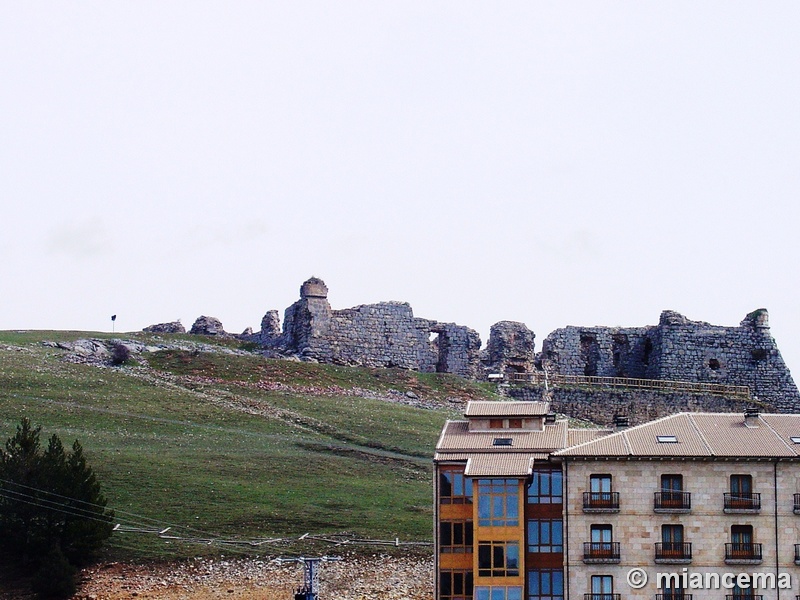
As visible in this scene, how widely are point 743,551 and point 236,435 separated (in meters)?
30.9

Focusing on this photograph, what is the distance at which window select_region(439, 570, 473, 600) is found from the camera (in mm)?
50531

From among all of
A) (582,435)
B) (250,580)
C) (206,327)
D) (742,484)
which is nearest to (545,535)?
(582,435)

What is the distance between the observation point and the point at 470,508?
5125 centimetres

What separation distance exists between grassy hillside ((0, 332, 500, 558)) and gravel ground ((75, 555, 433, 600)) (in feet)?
4.97

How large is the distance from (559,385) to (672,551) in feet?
154

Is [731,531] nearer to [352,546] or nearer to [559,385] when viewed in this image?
[352,546]

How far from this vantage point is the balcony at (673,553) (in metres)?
49.8

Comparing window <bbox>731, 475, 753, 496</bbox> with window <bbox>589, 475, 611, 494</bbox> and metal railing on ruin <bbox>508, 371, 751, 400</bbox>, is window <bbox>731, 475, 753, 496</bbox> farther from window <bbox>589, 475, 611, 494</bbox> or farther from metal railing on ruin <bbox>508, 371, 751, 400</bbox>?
metal railing on ruin <bbox>508, 371, 751, 400</bbox>

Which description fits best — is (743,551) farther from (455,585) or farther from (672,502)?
(455,585)

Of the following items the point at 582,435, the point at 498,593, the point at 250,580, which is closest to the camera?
the point at 498,593

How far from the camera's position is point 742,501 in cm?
5028

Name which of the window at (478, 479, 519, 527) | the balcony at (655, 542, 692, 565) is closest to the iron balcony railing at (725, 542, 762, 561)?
the balcony at (655, 542, 692, 565)

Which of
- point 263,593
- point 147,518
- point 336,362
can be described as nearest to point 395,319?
point 336,362

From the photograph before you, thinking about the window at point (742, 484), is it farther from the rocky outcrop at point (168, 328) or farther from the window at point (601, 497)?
the rocky outcrop at point (168, 328)
